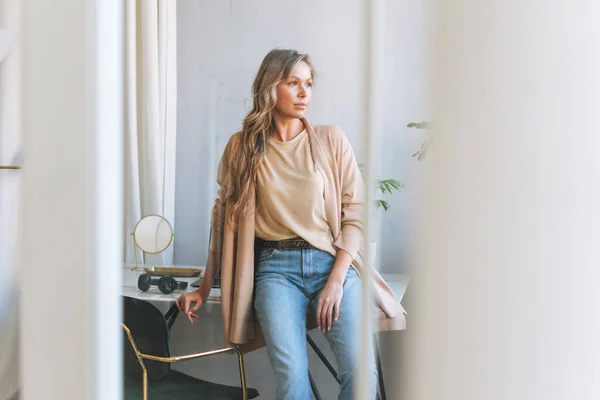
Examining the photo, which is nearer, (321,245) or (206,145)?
(321,245)

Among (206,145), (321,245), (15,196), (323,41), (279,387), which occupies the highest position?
(323,41)

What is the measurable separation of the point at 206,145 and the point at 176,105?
0.15m

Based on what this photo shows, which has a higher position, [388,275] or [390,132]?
[390,132]

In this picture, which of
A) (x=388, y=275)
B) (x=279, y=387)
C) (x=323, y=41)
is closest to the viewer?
(x=279, y=387)

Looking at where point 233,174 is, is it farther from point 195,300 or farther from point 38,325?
point 38,325

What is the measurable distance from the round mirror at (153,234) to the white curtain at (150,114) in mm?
26

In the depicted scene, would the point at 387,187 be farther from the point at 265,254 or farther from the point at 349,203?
the point at 265,254

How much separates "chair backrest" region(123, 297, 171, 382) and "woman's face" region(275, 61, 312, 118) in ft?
1.72

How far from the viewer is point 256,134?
131cm

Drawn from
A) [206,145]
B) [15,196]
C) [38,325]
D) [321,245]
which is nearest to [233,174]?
[321,245]

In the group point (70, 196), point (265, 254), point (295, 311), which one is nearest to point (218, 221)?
point (265, 254)

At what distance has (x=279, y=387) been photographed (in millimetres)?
1146

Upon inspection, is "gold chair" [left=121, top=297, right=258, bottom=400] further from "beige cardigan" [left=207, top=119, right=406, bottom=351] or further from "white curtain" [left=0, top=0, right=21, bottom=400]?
"white curtain" [left=0, top=0, right=21, bottom=400]

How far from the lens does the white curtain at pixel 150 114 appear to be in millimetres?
1538
